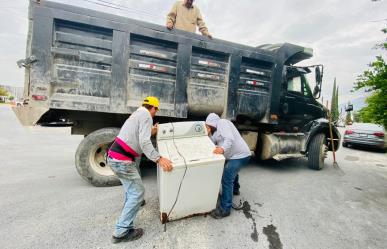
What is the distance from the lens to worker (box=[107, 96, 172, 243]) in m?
2.29

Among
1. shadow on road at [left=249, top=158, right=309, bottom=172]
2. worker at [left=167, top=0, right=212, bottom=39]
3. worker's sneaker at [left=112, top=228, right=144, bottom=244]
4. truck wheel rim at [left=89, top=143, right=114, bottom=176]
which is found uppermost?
worker at [left=167, top=0, right=212, bottom=39]

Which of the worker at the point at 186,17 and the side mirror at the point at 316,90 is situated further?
the side mirror at the point at 316,90

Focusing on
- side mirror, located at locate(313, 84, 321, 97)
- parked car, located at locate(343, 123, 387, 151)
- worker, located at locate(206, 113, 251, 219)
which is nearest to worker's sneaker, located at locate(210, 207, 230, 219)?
worker, located at locate(206, 113, 251, 219)

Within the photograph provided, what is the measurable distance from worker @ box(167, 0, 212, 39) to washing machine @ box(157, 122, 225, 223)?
2.45m

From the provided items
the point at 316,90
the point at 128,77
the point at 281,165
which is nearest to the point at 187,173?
the point at 128,77

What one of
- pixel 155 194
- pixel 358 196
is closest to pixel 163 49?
pixel 155 194

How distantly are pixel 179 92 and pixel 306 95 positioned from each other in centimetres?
350

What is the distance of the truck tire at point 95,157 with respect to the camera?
350 centimetres

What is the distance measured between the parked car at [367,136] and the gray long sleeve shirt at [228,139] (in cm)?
927

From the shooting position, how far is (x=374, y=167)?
6.64m

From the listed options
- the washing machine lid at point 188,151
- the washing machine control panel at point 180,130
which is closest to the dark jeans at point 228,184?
the washing machine lid at point 188,151

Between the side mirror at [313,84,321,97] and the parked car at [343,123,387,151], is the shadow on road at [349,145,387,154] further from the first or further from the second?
the side mirror at [313,84,321,97]

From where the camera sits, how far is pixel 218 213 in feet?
9.30

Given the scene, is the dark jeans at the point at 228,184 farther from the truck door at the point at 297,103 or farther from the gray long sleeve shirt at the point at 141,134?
the truck door at the point at 297,103
